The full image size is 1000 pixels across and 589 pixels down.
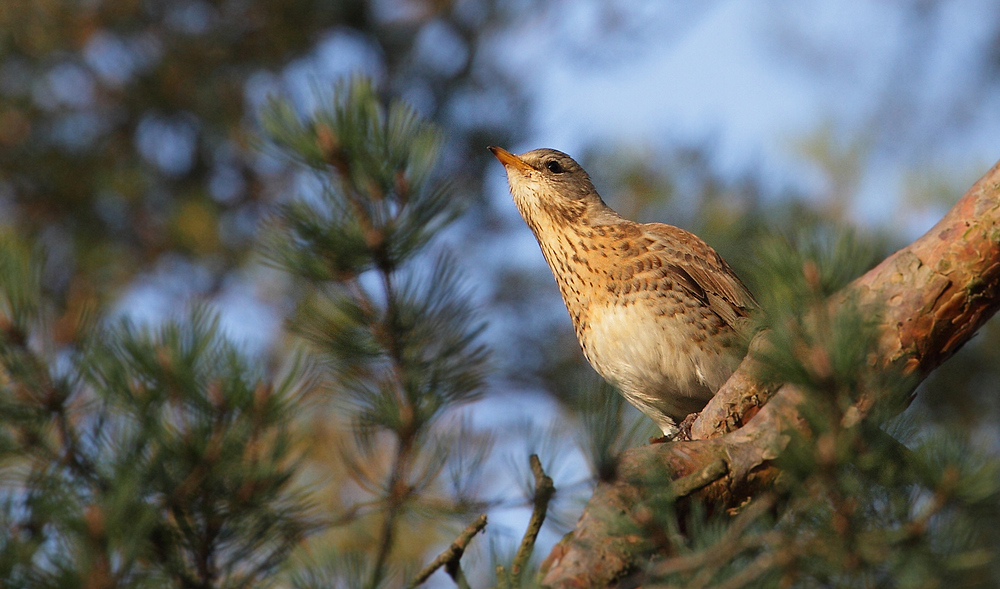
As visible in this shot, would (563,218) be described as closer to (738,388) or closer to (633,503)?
(738,388)

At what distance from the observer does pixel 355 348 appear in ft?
8.14

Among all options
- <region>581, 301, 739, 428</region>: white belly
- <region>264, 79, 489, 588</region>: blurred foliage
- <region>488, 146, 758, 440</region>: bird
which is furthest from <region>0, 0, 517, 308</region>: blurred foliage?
<region>264, 79, 489, 588</region>: blurred foliage

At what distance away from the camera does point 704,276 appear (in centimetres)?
366

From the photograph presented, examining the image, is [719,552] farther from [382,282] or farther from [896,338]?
[382,282]

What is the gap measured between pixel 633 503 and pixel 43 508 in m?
1.27

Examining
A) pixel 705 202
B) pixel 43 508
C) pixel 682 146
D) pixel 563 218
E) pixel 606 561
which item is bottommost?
pixel 606 561

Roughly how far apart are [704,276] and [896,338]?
178 cm

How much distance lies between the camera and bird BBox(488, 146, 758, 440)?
3402mm

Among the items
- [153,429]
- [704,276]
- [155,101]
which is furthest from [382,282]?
[155,101]

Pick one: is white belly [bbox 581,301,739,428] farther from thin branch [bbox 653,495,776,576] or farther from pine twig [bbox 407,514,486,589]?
thin branch [bbox 653,495,776,576]

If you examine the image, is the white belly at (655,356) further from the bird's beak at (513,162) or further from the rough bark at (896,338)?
the rough bark at (896,338)

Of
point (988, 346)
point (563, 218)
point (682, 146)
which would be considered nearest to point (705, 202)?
point (682, 146)

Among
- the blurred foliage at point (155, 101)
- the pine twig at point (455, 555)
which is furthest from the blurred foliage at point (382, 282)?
the blurred foliage at point (155, 101)

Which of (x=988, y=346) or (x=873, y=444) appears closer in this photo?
(x=873, y=444)
